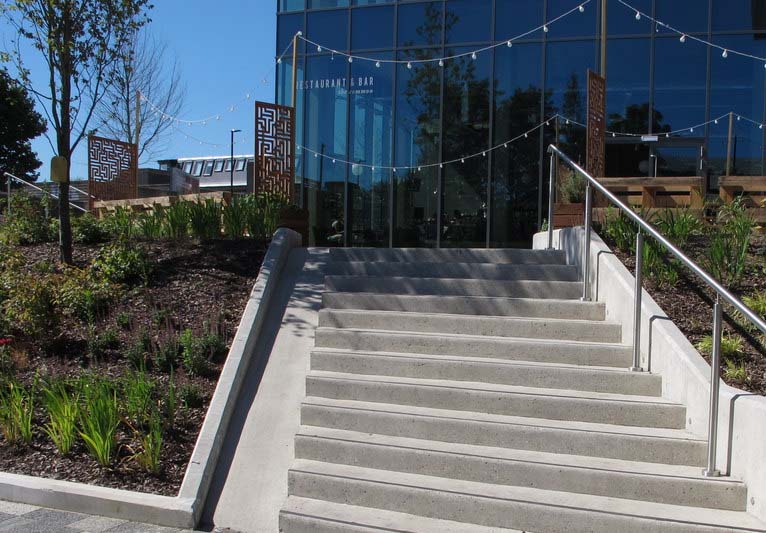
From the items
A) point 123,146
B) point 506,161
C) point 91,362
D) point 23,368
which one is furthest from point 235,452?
point 123,146

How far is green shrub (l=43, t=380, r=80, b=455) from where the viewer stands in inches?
192

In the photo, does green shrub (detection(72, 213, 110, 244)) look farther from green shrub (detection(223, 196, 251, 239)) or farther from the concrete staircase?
the concrete staircase

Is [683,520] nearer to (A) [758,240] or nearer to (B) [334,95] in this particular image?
(A) [758,240]

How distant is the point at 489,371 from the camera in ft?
16.8

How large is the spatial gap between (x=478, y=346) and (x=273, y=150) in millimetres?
5600

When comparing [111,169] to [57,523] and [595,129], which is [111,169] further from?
[57,523]

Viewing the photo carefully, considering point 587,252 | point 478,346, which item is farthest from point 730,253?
point 478,346

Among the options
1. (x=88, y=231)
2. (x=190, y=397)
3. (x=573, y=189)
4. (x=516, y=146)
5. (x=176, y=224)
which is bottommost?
(x=190, y=397)

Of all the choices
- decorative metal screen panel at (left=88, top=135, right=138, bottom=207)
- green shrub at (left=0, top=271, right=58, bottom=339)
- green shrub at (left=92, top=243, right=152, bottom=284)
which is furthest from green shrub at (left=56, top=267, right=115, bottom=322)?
decorative metal screen panel at (left=88, top=135, right=138, bottom=207)

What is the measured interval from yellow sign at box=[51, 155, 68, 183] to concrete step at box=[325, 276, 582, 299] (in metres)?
3.64

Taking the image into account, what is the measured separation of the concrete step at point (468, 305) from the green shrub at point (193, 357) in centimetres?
128

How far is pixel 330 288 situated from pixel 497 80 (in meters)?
9.74

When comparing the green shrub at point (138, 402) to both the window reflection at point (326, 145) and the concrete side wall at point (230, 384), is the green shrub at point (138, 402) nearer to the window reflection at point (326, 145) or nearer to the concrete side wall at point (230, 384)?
the concrete side wall at point (230, 384)

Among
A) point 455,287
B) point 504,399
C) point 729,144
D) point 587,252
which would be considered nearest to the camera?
point 504,399
